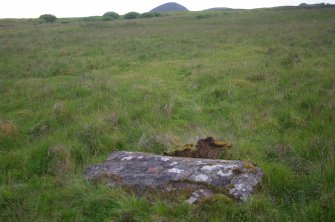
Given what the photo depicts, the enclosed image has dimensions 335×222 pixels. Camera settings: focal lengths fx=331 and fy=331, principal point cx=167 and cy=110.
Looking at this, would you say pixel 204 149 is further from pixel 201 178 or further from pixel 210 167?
pixel 201 178

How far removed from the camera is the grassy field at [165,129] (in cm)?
404

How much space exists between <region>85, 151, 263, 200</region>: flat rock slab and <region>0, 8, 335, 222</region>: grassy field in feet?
0.59

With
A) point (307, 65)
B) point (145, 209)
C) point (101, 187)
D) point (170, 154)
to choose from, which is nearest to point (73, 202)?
point (101, 187)

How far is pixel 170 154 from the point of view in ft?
17.4

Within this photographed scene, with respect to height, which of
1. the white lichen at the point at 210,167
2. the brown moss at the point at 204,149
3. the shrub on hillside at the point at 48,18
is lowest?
the brown moss at the point at 204,149

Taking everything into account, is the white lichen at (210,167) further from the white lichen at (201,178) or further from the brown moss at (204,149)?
the brown moss at (204,149)

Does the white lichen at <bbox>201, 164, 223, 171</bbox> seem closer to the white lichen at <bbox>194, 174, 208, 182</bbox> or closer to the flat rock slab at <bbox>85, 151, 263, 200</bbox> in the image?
the flat rock slab at <bbox>85, 151, 263, 200</bbox>

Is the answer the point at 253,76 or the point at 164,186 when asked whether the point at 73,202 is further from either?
the point at 253,76

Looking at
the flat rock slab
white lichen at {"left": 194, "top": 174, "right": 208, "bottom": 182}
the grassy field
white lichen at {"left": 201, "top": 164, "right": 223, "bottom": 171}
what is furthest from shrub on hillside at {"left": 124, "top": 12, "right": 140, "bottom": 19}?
white lichen at {"left": 194, "top": 174, "right": 208, "bottom": 182}

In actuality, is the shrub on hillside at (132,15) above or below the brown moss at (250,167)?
above

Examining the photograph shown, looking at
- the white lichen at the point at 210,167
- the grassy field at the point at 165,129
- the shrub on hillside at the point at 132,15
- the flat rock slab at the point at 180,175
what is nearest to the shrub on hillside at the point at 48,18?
the shrub on hillside at the point at 132,15

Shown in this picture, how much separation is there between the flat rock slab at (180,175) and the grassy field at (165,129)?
0.59ft

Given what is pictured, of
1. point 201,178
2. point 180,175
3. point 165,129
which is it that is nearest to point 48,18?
point 165,129

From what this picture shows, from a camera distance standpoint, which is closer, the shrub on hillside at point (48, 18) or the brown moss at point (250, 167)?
the brown moss at point (250, 167)
